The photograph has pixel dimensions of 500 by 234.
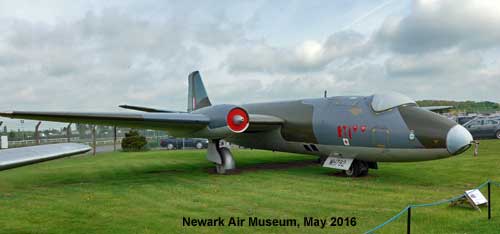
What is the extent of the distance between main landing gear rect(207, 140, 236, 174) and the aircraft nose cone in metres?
7.00

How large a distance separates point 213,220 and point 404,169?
9.13m

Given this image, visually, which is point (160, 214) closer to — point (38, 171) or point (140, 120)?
point (140, 120)

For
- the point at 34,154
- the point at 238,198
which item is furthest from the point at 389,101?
the point at 34,154

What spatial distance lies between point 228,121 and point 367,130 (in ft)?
14.2

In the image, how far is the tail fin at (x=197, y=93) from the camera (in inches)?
807

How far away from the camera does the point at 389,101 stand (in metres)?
11.4

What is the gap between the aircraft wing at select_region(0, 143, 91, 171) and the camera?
3170mm

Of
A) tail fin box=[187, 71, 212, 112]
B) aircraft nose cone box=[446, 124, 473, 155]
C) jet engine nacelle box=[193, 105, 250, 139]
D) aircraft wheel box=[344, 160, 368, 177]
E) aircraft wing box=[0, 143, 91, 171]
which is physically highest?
tail fin box=[187, 71, 212, 112]

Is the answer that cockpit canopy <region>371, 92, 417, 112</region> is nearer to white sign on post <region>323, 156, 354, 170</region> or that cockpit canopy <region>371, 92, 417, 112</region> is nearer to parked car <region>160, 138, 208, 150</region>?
white sign on post <region>323, 156, 354, 170</region>

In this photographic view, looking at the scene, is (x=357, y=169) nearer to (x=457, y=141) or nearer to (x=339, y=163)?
(x=339, y=163)

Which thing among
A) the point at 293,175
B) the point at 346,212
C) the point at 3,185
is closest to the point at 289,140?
the point at 293,175

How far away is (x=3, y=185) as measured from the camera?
1216cm

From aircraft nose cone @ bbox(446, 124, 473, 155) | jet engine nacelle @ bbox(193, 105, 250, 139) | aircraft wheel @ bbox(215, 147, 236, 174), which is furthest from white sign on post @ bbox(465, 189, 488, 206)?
aircraft wheel @ bbox(215, 147, 236, 174)

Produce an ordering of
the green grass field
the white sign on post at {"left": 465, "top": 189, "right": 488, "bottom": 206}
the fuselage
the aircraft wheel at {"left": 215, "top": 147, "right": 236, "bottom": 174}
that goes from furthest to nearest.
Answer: the aircraft wheel at {"left": 215, "top": 147, "right": 236, "bottom": 174} < the fuselage < the white sign on post at {"left": 465, "top": 189, "right": 488, "bottom": 206} < the green grass field
